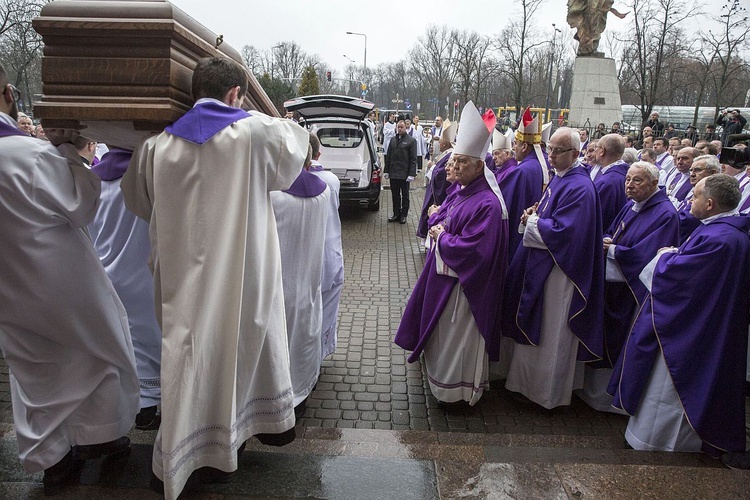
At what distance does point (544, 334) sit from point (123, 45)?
3.21m

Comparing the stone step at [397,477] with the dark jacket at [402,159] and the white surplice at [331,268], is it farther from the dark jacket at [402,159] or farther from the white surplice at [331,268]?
the dark jacket at [402,159]

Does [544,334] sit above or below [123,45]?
below

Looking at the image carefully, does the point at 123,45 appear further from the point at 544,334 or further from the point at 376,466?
the point at 544,334

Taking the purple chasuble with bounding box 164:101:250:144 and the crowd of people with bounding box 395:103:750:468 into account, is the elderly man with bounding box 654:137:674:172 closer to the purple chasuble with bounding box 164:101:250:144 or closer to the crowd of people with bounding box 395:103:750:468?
the crowd of people with bounding box 395:103:750:468

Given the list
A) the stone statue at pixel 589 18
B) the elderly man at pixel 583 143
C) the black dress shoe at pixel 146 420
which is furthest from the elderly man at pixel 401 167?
the stone statue at pixel 589 18

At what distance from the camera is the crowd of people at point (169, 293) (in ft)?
6.91

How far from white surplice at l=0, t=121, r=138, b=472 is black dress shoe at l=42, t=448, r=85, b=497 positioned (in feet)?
0.19

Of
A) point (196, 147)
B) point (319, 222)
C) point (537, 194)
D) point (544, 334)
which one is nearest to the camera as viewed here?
point (196, 147)

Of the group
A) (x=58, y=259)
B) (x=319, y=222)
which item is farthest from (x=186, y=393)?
(x=319, y=222)

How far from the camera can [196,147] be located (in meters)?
2.07

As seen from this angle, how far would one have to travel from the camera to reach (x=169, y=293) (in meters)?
2.14

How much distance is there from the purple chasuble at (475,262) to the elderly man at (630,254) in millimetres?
872

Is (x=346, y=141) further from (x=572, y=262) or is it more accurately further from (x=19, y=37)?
(x=19, y=37)

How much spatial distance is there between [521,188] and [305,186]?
2.41m
